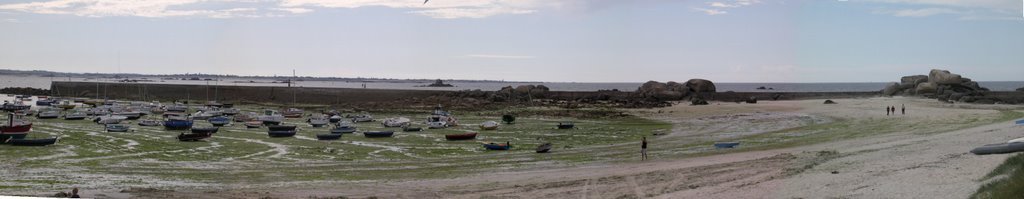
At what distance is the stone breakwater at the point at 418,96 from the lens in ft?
167

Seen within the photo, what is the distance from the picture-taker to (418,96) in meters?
55.8

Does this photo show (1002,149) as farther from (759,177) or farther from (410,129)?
(410,129)

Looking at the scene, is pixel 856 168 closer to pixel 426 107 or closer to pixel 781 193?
pixel 781 193

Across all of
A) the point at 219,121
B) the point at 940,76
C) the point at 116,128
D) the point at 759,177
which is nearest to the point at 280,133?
the point at 116,128

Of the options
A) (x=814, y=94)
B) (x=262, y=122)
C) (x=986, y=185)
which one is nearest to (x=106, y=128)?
(x=262, y=122)

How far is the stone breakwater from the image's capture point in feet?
167

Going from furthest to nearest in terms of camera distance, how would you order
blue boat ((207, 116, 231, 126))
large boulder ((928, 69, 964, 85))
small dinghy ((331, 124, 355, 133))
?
blue boat ((207, 116, 231, 126)), small dinghy ((331, 124, 355, 133)), large boulder ((928, 69, 964, 85))

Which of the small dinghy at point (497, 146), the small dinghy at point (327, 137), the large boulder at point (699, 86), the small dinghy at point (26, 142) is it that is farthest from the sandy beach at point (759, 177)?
the large boulder at point (699, 86)

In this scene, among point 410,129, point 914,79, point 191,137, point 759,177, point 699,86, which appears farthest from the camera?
point 699,86

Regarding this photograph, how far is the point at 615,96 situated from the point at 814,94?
13375 millimetres

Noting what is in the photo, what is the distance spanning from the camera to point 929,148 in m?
15.3

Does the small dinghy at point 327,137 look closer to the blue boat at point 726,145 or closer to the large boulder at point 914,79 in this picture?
the blue boat at point 726,145

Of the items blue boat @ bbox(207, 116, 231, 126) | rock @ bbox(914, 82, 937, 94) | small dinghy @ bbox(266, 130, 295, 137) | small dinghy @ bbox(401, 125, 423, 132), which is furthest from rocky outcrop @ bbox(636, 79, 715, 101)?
small dinghy @ bbox(266, 130, 295, 137)

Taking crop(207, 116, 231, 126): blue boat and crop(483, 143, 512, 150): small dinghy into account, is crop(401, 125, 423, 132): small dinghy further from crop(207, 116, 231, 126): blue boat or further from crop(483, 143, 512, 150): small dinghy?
crop(483, 143, 512, 150): small dinghy
